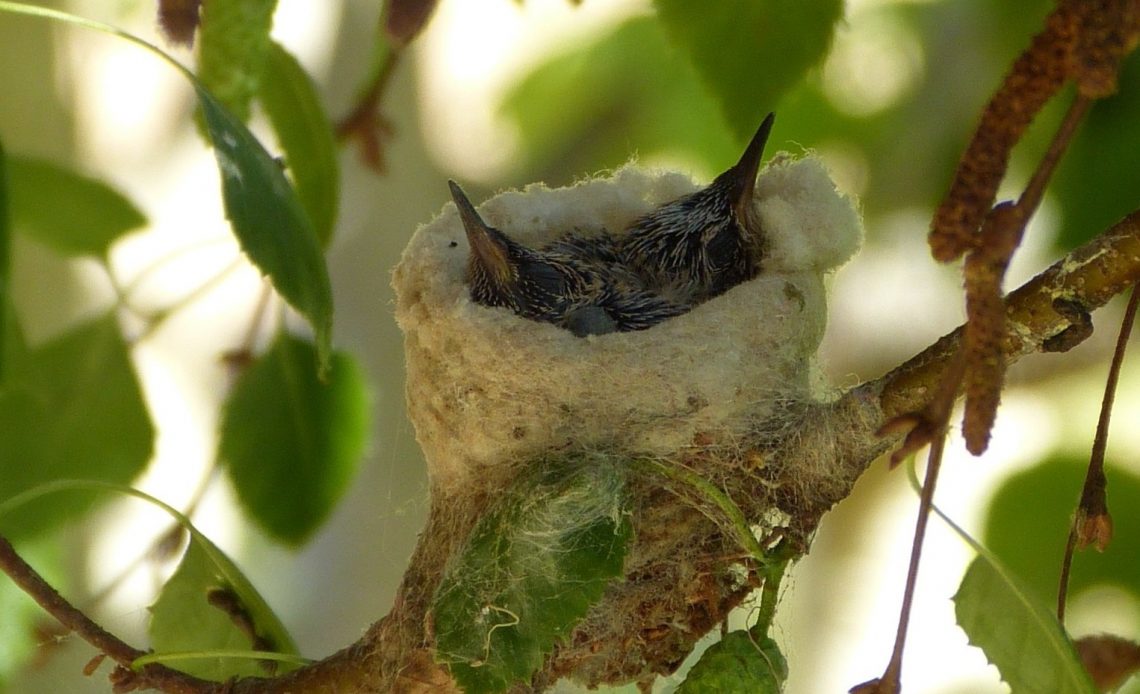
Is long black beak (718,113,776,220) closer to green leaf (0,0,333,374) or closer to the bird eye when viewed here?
the bird eye

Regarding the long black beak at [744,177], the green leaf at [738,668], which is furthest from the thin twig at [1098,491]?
the long black beak at [744,177]

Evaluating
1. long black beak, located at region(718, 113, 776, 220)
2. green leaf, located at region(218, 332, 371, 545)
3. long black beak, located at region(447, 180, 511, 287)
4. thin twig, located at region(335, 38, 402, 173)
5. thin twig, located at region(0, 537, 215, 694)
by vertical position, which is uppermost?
thin twig, located at region(335, 38, 402, 173)

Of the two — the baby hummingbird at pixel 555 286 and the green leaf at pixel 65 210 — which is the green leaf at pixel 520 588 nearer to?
the baby hummingbird at pixel 555 286

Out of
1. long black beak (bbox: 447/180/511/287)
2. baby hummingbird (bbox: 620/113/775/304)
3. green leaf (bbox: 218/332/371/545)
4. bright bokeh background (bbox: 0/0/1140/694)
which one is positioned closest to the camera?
green leaf (bbox: 218/332/371/545)

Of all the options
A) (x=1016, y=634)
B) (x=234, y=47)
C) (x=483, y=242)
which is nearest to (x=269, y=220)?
(x=234, y=47)

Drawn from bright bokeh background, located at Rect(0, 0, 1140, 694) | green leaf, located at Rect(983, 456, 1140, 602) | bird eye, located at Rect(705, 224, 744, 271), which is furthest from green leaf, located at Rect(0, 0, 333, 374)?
bright bokeh background, located at Rect(0, 0, 1140, 694)

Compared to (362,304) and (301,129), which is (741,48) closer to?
(301,129)

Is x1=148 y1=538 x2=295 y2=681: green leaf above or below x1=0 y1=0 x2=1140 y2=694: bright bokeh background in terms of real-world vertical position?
below
